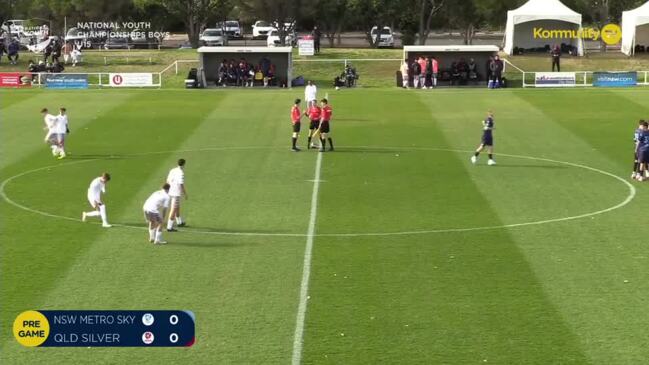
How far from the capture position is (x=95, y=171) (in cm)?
3394

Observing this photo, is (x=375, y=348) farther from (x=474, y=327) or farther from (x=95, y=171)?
(x=95, y=171)

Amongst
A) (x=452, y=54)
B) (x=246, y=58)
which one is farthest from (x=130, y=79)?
(x=452, y=54)

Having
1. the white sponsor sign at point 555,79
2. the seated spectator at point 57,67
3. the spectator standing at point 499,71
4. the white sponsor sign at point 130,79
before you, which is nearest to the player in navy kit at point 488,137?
the spectator standing at point 499,71

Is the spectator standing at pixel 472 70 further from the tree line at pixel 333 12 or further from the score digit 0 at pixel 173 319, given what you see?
the score digit 0 at pixel 173 319

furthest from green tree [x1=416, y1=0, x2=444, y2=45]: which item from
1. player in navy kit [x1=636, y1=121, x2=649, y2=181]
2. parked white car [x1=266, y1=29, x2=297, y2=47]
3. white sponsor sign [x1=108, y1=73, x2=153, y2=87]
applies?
player in navy kit [x1=636, y1=121, x2=649, y2=181]

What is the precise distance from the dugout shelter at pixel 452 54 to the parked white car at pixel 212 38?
28.6m

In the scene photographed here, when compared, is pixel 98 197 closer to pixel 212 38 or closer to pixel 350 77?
pixel 350 77

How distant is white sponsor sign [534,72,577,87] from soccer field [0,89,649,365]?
737 inches

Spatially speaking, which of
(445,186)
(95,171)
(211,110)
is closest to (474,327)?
(445,186)

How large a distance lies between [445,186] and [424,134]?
1164 centimetres

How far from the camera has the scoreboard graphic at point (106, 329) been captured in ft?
54.7

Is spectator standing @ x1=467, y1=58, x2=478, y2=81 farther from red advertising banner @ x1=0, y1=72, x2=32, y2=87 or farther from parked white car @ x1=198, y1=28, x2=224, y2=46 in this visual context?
parked white car @ x1=198, y1=28, x2=224, y2=46

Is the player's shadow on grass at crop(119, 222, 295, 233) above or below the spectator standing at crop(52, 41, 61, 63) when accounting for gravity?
below

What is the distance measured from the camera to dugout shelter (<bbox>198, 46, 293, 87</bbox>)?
62562 millimetres
